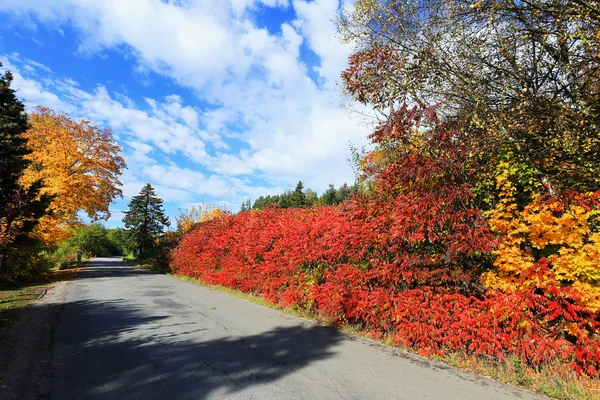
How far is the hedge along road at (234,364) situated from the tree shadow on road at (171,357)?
0.01m

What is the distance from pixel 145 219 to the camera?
54812 millimetres

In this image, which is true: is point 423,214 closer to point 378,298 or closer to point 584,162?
point 378,298

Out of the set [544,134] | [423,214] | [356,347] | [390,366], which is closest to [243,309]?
[356,347]

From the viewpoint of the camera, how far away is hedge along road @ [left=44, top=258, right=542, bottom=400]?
389 centimetres

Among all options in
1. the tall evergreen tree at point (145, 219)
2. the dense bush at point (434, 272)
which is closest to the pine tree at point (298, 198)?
the tall evergreen tree at point (145, 219)

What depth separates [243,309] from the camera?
30.4 ft

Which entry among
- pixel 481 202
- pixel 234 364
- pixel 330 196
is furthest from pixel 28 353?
pixel 330 196

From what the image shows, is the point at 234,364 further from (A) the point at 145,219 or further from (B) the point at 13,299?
(A) the point at 145,219

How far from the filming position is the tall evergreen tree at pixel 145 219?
2128 inches

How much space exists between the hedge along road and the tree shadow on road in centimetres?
1

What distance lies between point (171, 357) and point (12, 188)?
1212 centimetres

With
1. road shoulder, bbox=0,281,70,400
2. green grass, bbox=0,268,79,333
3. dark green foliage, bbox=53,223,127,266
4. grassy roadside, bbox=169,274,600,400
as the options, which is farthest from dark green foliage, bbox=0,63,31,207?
dark green foliage, bbox=53,223,127,266

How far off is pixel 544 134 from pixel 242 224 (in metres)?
10.8

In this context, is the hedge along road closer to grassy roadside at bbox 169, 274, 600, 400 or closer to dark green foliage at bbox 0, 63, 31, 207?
grassy roadside at bbox 169, 274, 600, 400
